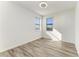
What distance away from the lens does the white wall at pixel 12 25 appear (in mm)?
3363

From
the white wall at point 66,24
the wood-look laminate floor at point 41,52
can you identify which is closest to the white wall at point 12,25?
the wood-look laminate floor at point 41,52

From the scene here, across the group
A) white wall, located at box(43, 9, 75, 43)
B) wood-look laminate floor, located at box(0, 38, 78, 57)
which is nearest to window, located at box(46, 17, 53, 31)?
white wall, located at box(43, 9, 75, 43)

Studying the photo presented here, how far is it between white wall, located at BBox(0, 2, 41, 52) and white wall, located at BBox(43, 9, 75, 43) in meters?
2.45

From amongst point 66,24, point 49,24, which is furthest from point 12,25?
point 49,24

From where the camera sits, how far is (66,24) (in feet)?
18.6

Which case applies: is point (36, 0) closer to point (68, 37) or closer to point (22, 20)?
point (22, 20)

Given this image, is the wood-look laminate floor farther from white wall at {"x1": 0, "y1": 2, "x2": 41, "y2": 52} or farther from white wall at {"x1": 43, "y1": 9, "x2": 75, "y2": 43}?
white wall at {"x1": 43, "y1": 9, "x2": 75, "y2": 43}

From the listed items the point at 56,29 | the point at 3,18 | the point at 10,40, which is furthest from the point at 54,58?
the point at 56,29

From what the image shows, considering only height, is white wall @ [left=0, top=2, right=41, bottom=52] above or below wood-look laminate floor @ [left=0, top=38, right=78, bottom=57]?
above

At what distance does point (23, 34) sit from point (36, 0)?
85.6 inches

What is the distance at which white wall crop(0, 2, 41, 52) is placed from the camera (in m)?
3.36

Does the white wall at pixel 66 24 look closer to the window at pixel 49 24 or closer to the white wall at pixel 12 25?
the window at pixel 49 24

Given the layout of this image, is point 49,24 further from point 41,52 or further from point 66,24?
point 41,52

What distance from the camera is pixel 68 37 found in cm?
558
